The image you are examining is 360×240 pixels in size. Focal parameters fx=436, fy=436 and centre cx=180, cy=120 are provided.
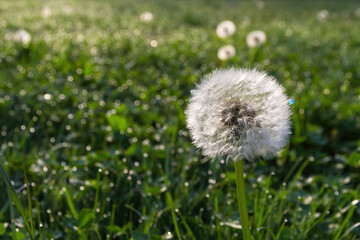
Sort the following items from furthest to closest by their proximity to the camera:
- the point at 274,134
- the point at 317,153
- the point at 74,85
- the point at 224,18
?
the point at 224,18 < the point at 74,85 < the point at 317,153 < the point at 274,134

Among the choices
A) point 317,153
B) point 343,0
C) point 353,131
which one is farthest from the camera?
point 343,0

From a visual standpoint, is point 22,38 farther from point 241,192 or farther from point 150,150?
point 241,192

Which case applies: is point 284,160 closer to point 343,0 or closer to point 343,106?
point 343,106

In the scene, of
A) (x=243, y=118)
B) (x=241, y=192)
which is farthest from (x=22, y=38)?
(x=241, y=192)

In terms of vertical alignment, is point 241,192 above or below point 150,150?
above

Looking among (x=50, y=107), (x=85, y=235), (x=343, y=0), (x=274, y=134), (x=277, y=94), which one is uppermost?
(x=343, y=0)

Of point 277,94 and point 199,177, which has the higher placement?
point 277,94

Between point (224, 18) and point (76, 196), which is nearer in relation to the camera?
point (76, 196)

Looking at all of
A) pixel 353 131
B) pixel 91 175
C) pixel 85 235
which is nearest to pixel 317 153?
pixel 353 131
